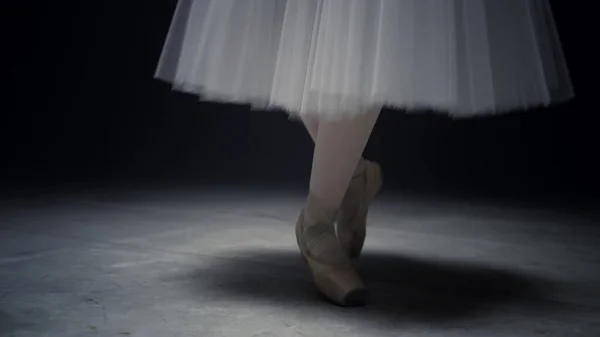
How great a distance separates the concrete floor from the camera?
1.04 m

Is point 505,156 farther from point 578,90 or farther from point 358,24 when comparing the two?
point 358,24

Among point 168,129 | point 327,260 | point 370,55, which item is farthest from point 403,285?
point 168,129

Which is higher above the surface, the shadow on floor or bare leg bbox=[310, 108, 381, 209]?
bare leg bbox=[310, 108, 381, 209]

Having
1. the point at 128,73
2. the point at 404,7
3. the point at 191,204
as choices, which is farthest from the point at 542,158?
the point at 404,7

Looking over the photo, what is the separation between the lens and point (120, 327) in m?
1.01

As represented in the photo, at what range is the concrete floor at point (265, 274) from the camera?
1039 millimetres

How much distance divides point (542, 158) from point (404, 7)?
2.91 m

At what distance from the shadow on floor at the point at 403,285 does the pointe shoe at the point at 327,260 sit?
0.03 metres

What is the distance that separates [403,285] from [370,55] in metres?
0.45

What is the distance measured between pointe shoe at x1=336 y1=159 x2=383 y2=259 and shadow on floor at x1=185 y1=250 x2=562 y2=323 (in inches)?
2.0

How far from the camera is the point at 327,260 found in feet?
3.87

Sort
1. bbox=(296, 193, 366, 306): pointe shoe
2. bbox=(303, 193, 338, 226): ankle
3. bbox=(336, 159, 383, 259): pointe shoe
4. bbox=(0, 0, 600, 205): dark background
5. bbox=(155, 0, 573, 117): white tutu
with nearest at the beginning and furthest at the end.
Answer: bbox=(155, 0, 573, 117): white tutu → bbox=(296, 193, 366, 306): pointe shoe → bbox=(303, 193, 338, 226): ankle → bbox=(336, 159, 383, 259): pointe shoe → bbox=(0, 0, 600, 205): dark background

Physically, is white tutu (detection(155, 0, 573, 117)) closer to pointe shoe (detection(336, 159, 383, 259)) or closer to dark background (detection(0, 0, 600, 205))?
pointe shoe (detection(336, 159, 383, 259))

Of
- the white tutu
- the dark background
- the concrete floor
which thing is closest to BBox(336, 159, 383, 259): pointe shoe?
the concrete floor
